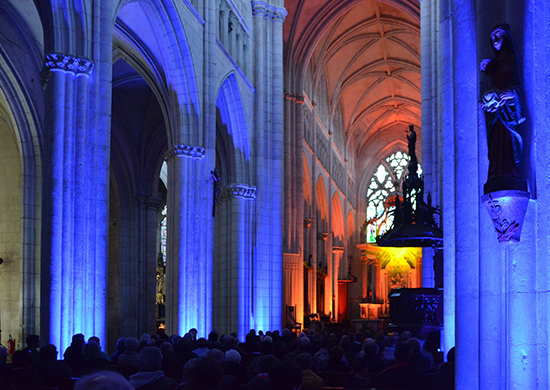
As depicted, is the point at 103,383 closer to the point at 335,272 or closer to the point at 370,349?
the point at 370,349

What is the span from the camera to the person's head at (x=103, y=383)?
194 centimetres

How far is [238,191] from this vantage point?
19.0m

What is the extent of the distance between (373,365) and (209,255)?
27.8ft

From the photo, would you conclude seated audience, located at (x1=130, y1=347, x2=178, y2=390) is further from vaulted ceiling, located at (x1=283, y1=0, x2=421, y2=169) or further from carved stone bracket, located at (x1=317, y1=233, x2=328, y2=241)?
carved stone bracket, located at (x1=317, y1=233, x2=328, y2=241)

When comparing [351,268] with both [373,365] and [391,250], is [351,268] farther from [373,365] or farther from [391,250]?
[373,365]

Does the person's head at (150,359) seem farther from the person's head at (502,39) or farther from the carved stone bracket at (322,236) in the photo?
the carved stone bracket at (322,236)

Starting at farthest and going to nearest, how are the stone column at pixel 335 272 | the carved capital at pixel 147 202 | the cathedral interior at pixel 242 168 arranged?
the stone column at pixel 335 272, the carved capital at pixel 147 202, the cathedral interior at pixel 242 168

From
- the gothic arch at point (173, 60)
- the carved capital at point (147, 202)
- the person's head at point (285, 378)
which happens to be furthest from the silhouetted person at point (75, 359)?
the carved capital at point (147, 202)

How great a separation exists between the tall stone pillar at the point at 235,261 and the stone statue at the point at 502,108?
46.0 ft

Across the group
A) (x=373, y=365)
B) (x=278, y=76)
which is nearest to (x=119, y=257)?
(x=278, y=76)

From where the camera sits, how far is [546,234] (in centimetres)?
462

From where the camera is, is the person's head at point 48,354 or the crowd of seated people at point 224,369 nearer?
the crowd of seated people at point 224,369

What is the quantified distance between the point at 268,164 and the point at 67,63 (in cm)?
1013

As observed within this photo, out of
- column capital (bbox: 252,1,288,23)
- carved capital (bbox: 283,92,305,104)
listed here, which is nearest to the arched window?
carved capital (bbox: 283,92,305,104)
